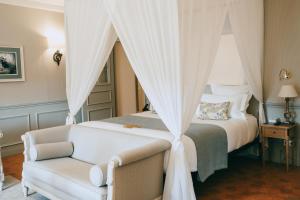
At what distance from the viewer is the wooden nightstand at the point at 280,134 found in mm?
3834

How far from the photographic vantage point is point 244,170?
4023 millimetres

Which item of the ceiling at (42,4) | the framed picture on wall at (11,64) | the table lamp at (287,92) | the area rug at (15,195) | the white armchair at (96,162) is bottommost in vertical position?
the area rug at (15,195)

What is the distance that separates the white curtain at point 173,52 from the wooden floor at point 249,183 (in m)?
0.80

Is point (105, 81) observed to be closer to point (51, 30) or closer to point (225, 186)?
point (51, 30)

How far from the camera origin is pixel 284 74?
4.09m

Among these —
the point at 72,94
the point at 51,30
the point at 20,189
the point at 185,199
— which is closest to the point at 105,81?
the point at 51,30

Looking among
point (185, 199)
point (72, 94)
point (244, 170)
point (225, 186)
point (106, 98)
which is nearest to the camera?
point (185, 199)

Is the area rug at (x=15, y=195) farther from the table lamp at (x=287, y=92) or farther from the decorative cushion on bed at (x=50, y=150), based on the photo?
the table lamp at (x=287, y=92)

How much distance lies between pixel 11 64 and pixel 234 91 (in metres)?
3.63

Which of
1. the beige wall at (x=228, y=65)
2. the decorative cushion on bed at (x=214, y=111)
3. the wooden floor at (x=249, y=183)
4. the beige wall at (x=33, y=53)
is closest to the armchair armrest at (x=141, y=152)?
the wooden floor at (x=249, y=183)

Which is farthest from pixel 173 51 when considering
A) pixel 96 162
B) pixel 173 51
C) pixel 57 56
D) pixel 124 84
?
pixel 124 84

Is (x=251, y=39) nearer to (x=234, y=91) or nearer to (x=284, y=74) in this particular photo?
(x=284, y=74)

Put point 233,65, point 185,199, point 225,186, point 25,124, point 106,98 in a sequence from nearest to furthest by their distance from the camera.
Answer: point 185,199 < point 225,186 < point 233,65 < point 25,124 < point 106,98

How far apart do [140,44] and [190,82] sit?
57cm
